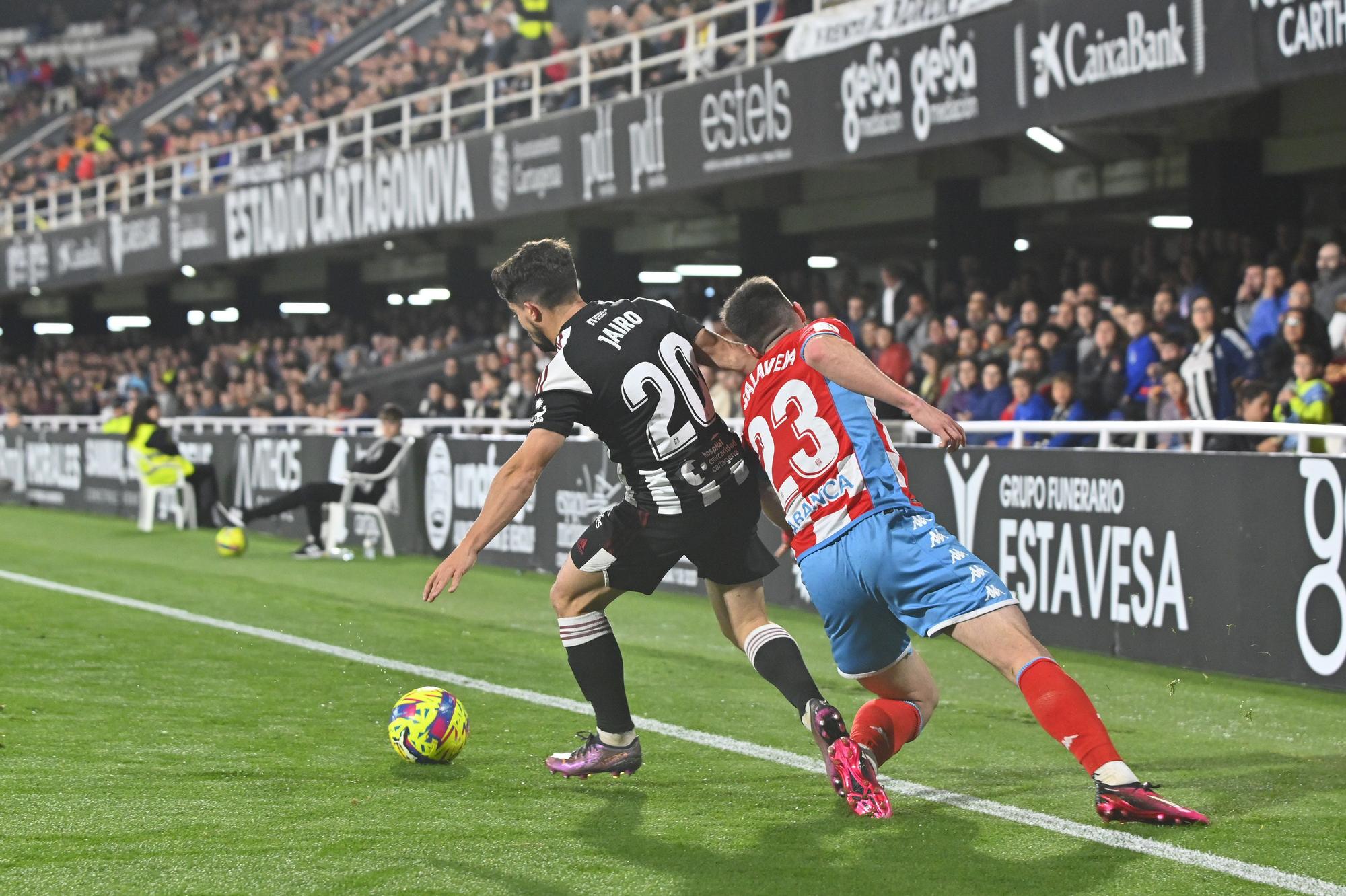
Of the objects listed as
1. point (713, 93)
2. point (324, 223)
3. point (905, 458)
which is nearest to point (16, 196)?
point (324, 223)

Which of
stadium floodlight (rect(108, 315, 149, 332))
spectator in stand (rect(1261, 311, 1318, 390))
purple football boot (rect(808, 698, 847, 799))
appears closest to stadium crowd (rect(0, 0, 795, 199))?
stadium floodlight (rect(108, 315, 149, 332))

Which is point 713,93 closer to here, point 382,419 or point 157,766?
point 382,419

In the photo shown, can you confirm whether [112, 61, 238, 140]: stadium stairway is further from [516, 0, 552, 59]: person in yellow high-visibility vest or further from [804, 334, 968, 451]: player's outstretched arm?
[804, 334, 968, 451]: player's outstretched arm

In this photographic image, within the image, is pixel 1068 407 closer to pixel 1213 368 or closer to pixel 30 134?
pixel 1213 368

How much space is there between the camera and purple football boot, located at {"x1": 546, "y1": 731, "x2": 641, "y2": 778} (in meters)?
5.88

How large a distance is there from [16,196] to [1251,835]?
150 feet

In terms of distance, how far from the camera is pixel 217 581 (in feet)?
44.8

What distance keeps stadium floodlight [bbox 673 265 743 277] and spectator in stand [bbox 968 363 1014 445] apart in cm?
1515

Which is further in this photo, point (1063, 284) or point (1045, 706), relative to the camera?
point (1063, 284)

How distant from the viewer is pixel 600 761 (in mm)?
5875

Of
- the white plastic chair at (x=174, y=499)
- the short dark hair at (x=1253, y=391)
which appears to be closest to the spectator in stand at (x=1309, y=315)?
the short dark hair at (x=1253, y=391)

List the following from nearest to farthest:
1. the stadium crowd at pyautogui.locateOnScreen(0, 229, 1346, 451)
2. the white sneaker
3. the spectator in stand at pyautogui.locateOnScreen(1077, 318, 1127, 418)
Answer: the stadium crowd at pyautogui.locateOnScreen(0, 229, 1346, 451) → the spectator in stand at pyautogui.locateOnScreen(1077, 318, 1127, 418) → the white sneaker

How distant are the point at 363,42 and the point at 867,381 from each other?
3557cm

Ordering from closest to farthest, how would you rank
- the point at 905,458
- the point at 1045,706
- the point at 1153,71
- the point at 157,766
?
the point at 1045,706 → the point at 157,766 → the point at 905,458 → the point at 1153,71
